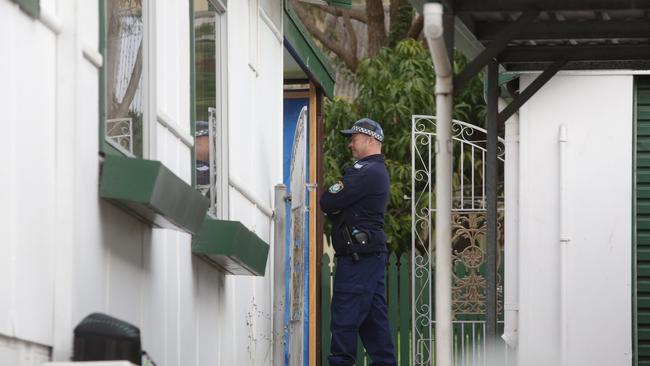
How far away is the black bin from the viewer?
18.8ft

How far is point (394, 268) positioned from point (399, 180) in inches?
148

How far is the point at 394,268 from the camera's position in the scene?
13906 mm

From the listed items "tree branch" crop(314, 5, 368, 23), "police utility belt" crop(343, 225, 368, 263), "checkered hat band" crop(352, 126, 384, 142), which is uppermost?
"tree branch" crop(314, 5, 368, 23)

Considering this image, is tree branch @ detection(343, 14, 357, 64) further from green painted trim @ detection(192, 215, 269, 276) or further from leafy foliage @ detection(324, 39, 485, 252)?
green painted trim @ detection(192, 215, 269, 276)

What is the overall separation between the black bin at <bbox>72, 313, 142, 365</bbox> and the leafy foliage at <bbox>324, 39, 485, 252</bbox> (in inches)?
459

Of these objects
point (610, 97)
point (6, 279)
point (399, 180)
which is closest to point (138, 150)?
point (6, 279)

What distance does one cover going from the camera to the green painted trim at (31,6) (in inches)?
217

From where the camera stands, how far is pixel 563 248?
11758 millimetres

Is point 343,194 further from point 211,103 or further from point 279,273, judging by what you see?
point 211,103

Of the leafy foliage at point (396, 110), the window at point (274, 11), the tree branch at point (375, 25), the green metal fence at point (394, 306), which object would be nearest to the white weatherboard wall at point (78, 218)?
the window at point (274, 11)

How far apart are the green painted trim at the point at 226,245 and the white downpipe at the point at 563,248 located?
3302 millimetres

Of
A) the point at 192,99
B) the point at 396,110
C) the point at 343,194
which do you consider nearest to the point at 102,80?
the point at 192,99

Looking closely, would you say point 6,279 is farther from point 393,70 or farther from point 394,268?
point 393,70

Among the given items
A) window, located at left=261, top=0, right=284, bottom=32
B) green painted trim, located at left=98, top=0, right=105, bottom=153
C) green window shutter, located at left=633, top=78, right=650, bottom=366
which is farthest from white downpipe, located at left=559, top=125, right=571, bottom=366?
green painted trim, located at left=98, top=0, right=105, bottom=153
